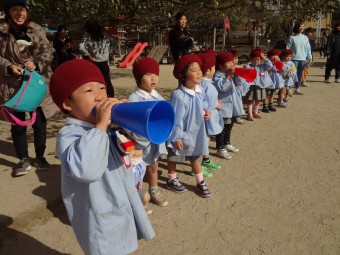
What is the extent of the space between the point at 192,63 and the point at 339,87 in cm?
811

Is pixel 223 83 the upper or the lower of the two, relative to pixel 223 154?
upper

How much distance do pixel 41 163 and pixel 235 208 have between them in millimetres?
2386

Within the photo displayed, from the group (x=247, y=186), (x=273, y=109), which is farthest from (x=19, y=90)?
(x=273, y=109)

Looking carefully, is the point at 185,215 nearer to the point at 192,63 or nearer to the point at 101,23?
the point at 192,63

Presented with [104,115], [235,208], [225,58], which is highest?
[225,58]

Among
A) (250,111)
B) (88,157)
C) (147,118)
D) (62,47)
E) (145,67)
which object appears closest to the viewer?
(147,118)

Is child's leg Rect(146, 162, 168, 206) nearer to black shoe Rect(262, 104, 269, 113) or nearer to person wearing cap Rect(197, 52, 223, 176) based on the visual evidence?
person wearing cap Rect(197, 52, 223, 176)

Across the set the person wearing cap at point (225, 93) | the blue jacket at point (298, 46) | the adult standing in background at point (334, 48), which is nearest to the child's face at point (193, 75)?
the person wearing cap at point (225, 93)

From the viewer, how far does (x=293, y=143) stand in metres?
5.03

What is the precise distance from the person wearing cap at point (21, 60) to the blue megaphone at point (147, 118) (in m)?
2.43

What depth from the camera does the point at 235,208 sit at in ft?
10.5

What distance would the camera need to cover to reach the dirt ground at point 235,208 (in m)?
2.65

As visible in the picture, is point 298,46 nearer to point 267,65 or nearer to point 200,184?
point 267,65

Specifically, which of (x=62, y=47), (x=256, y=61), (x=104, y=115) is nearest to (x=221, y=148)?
(x=256, y=61)
